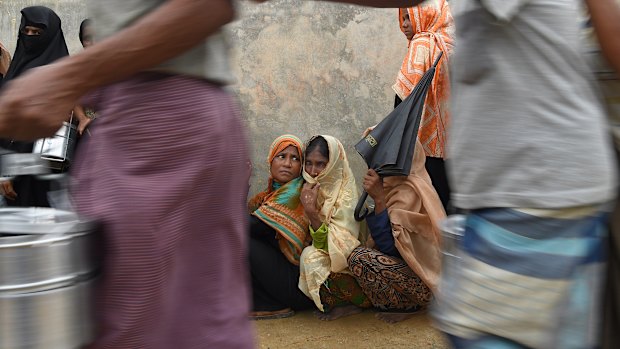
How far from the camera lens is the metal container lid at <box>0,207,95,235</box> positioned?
1.39 m

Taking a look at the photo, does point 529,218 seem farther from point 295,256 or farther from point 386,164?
point 295,256

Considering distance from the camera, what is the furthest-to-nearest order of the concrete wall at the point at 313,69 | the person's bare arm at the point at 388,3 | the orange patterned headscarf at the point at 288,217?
the concrete wall at the point at 313,69
the orange patterned headscarf at the point at 288,217
the person's bare arm at the point at 388,3

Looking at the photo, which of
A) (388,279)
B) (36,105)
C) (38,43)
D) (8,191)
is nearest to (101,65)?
(36,105)

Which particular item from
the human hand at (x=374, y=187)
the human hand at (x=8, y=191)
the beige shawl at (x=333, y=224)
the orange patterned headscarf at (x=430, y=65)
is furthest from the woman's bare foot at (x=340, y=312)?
the human hand at (x=8, y=191)

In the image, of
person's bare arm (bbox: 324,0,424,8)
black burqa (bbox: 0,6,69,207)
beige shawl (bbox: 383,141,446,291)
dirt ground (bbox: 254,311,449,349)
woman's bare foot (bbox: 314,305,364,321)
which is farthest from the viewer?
black burqa (bbox: 0,6,69,207)

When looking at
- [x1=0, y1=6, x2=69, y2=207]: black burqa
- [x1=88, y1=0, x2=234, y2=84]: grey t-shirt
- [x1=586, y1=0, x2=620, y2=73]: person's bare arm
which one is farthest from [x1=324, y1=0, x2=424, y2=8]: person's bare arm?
[x1=0, y1=6, x2=69, y2=207]: black burqa

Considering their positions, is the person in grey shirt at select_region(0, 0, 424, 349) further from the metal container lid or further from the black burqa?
the black burqa

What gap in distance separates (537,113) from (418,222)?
3047 millimetres

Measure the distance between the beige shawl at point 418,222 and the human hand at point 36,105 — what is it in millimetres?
3062

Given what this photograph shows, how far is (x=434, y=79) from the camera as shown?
466 centimetres

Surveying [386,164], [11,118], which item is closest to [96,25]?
[11,118]

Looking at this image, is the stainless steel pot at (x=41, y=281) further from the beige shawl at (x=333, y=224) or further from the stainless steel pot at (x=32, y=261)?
the beige shawl at (x=333, y=224)

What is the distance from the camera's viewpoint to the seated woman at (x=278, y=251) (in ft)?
15.7

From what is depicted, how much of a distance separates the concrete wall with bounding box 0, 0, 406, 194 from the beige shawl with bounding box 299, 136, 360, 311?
668mm
